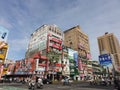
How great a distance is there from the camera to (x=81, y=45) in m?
86.9

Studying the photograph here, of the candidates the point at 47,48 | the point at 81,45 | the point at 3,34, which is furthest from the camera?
the point at 81,45

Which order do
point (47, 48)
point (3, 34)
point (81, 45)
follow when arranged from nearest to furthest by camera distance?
point (3, 34) → point (47, 48) → point (81, 45)

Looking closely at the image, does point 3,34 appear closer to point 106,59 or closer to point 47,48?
point 106,59

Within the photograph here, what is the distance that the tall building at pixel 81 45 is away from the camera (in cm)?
7266

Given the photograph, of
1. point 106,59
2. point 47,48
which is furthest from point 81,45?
point 106,59

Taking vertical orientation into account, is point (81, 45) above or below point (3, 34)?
above

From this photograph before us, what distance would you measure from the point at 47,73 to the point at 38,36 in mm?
23964

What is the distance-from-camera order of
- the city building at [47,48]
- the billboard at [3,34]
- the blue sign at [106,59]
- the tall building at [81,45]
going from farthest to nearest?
the tall building at [81,45] → the city building at [47,48] → the billboard at [3,34] → the blue sign at [106,59]

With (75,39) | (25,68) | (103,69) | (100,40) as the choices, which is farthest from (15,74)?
(100,40)

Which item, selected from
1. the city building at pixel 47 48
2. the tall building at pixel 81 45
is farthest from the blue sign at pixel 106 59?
the tall building at pixel 81 45

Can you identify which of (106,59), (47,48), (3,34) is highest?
(47,48)

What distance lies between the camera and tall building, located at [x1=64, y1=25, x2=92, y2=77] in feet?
238

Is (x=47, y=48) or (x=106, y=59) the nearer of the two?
(x=106, y=59)

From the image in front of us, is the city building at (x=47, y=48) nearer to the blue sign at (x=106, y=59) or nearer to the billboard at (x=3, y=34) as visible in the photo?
the billboard at (x=3, y=34)
